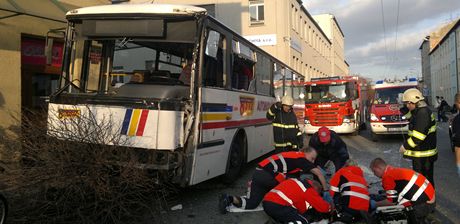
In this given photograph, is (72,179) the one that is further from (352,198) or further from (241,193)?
(241,193)

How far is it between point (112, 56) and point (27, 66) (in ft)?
13.3

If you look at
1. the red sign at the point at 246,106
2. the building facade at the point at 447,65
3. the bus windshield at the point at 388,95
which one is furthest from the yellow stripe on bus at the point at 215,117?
the building facade at the point at 447,65

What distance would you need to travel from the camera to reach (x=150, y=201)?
5363 millimetres

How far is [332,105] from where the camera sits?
648 inches

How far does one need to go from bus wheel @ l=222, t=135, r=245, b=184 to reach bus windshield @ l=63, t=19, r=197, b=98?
1.82 m

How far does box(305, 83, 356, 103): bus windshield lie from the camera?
16828 millimetres

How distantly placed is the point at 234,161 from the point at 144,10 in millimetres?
3187

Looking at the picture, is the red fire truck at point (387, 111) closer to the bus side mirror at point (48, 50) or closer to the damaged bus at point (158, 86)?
the damaged bus at point (158, 86)

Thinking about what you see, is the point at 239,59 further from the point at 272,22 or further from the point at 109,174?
the point at 272,22

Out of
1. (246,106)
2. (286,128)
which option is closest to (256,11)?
(246,106)

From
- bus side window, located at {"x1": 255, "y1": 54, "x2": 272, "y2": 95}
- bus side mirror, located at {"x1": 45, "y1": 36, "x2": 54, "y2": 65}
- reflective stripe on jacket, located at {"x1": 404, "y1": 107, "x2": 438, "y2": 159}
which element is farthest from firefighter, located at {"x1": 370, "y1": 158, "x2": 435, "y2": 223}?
bus side mirror, located at {"x1": 45, "y1": 36, "x2": 54, "y2": 65}

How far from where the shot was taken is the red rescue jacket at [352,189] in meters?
5.20

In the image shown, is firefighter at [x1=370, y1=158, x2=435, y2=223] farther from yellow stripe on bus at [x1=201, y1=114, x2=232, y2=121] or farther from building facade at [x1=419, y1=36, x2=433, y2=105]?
building facade at [x1=419, y1=36, x2=433, y2=105]

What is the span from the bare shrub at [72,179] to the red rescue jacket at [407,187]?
10.1ft
